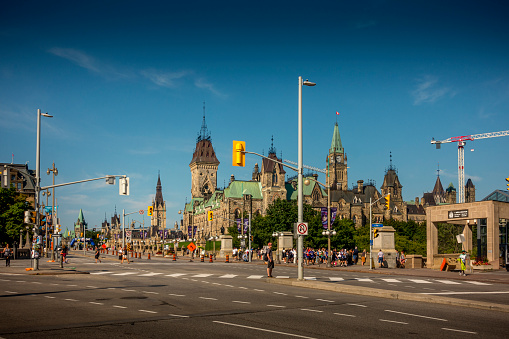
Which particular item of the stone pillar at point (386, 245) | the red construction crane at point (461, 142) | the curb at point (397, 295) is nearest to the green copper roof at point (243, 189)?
the red construction crane at point (461, 142)

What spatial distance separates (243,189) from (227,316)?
5841 inches

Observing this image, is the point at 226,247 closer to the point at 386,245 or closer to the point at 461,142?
the point at 386,245

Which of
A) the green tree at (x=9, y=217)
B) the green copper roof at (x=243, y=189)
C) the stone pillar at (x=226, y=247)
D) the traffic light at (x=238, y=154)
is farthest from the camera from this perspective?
the green copper roof at (x=243, y=189)

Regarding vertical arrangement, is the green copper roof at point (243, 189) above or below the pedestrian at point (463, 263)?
above

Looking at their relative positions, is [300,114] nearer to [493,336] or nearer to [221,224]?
[493,336]

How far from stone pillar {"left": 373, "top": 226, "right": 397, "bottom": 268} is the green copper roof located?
11270 centimetres

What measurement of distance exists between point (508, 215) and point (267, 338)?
4322 centimetres

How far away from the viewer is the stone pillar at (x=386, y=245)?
46438 mm

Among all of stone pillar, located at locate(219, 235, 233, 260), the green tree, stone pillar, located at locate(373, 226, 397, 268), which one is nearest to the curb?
stone pillar, located at locate(373, 226, 397, 268)

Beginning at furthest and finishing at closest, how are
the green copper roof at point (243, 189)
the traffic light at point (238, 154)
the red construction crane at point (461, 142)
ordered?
the green copper roof at point (243, 189)
the red construction crane at point (461, 142)
the traffic light at point (238, 154)

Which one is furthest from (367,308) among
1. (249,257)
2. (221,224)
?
(221,224)

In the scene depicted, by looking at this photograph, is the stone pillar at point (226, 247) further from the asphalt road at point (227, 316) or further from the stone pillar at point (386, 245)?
the asphalt road at point (227, 316)

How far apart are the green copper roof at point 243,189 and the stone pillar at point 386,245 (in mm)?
112700

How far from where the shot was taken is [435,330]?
12.3 m
